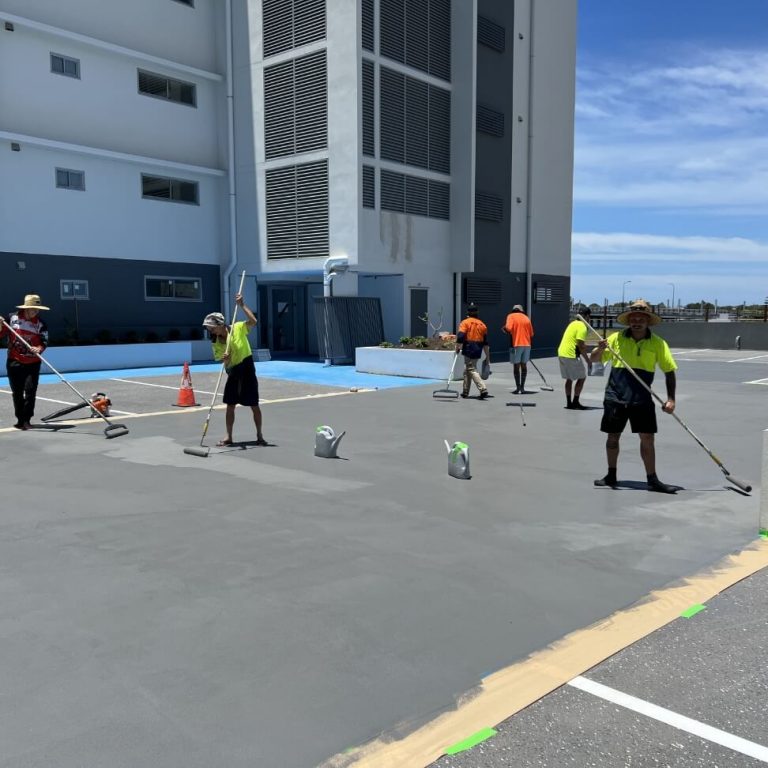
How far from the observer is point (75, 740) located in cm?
311

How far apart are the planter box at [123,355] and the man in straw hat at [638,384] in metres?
17.4

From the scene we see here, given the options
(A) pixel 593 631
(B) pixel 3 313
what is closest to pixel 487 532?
(A) pixel 593 631

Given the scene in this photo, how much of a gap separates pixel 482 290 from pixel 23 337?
18.5 metres

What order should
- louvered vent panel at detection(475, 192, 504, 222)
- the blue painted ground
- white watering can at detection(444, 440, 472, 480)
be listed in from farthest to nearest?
louvered vent panel at detection(475, 192, 504, 222) < the blue painted ground < white watering can at detection(444, 440, 472, 480)

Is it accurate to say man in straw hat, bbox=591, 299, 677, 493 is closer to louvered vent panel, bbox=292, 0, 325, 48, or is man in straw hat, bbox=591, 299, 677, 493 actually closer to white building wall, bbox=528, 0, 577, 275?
louvered vent panel, bbox=292, 0, 325, 48

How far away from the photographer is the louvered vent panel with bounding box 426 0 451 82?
24.1 m

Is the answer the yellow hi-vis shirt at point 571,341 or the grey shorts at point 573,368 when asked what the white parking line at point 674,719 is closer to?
the yellow hi-vis shirt at point 571,341

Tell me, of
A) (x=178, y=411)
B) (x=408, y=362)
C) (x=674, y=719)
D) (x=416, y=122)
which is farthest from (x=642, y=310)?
(x=416, y=122)

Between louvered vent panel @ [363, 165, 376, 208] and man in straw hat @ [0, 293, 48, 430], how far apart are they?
12580 mm

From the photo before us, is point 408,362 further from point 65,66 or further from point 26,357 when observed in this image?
point 65,66

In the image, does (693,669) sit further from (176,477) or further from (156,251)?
(156,251)

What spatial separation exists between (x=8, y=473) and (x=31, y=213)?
1554 centimetres

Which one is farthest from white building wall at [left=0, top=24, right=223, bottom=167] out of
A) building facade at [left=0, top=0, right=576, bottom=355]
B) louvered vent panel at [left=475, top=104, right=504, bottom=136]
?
louvered vent panel at [left=475, top=104, right=504, bottom=136]

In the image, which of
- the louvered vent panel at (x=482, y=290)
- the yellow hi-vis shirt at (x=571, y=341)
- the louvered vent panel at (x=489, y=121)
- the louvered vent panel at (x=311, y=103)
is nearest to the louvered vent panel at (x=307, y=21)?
the louvered vent panel at (x=311, y=103)
